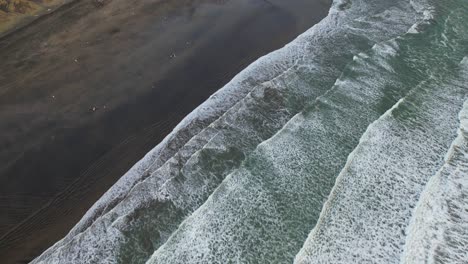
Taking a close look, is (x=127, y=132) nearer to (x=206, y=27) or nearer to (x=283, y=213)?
(x=283, y=213)

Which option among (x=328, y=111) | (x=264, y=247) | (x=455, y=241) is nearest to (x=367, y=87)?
(x=328, y=111)

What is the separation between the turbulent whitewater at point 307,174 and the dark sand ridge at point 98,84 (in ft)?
2.31

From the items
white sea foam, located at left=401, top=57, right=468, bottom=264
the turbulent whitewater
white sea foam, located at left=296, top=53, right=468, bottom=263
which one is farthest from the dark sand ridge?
white sea foam, located at left=401, top=57, right=468, bottom=264

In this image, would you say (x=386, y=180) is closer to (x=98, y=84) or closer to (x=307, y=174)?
(x=307, y=174)

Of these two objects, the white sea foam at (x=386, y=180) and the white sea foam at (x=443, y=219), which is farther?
the white sea foam at (x=386, y=180)

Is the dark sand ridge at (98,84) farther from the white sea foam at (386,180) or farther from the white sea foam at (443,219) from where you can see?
the white sea foam at (443,219)

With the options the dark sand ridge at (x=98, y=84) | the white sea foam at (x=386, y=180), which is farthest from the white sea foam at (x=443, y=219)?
the dark sand ridge at (x=98, y=84)

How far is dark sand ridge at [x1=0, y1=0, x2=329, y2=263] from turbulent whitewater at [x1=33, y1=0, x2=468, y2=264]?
0.70 meters

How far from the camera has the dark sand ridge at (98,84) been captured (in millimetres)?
9586

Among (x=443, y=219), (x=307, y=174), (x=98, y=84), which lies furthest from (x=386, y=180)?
(x=98, y=84)

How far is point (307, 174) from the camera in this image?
9875 mm

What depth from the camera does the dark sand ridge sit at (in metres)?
9.59

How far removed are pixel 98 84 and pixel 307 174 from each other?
7.44m

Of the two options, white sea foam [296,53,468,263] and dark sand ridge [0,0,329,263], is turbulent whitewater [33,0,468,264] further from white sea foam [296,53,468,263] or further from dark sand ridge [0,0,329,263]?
dark sand ridge [0,0,329,263]
